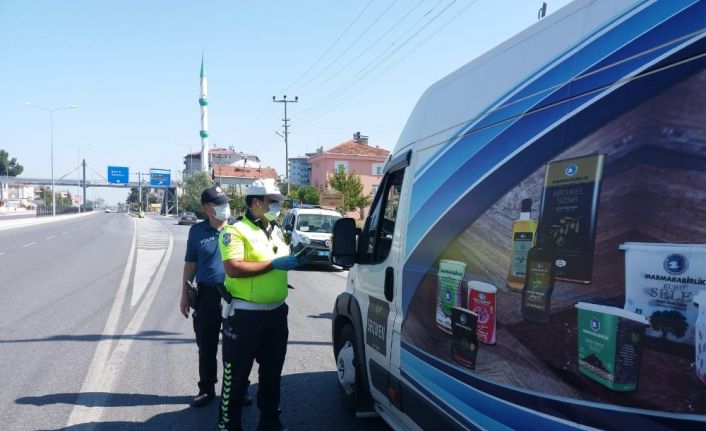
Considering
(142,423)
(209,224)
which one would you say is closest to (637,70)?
(209,224)

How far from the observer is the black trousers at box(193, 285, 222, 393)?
15.3 feet

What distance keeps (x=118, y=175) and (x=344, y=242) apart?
84.8m

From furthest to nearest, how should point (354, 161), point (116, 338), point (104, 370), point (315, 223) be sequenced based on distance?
point (354, 161), point (315, 223), point (116, 338), point (104, 370)

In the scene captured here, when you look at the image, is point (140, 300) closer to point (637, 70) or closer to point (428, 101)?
point (428, 101)

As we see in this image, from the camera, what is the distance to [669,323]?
1.52 m

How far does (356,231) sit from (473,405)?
1.63m

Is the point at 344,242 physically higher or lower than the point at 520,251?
lower

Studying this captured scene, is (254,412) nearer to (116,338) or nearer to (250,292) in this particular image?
(250,292)

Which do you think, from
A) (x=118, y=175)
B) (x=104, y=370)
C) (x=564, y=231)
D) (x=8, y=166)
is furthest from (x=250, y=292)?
(x=8, y=166)

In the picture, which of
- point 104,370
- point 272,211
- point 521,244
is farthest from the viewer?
point 104,370

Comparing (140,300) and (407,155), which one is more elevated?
(407,155)

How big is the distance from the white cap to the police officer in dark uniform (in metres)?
0.93

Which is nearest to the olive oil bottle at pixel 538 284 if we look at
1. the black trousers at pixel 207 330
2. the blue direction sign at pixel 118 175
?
the black trousers at pixel 207 330

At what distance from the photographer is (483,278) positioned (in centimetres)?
245
